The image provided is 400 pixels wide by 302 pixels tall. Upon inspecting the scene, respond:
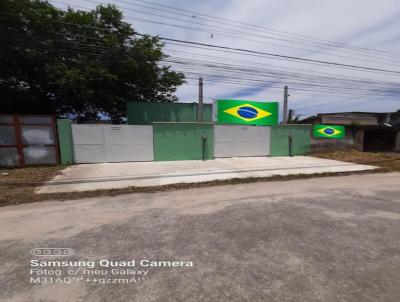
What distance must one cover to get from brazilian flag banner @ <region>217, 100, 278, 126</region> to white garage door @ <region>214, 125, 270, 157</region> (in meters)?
1.72

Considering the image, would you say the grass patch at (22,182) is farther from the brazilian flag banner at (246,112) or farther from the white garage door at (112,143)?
the brazilian flag banner at (246,112)

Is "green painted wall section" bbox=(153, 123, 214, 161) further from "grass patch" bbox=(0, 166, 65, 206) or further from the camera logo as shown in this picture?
the camera logo

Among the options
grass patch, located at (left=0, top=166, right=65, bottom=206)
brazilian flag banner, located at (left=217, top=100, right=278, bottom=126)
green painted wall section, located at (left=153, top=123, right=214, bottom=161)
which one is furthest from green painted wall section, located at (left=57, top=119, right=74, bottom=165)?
brazilian flag banner, located at (left=217, top=100, right=278, bottom=126)

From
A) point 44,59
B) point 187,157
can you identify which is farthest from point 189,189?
point 44,59

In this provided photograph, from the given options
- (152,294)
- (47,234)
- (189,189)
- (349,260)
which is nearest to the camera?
(152,294)

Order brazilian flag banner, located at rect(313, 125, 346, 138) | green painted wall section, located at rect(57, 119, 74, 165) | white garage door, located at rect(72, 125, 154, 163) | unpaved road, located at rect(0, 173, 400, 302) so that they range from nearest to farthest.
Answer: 1. unpaved road, located at rect(0, 173, 400, 302)
2. green painted wall section, located at rect(57, 119, 74, 165)
3. white garage door, located at rect(72, 125, 154, 163)
4. brazilian flag banner, located at rect(313, 125, 346, 138)

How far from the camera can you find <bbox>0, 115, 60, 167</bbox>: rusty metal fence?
909 cm

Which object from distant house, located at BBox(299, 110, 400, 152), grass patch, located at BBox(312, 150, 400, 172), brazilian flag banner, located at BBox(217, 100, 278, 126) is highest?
brazilian flag banner, located at BBox(217, 100, 278, 126)

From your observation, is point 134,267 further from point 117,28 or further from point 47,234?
point 117,28

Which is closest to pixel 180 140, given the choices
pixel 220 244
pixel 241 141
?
pixel 241 141

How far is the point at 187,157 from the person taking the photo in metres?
11.9

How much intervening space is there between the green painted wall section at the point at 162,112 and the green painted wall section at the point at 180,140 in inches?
196

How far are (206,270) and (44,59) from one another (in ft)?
54.2

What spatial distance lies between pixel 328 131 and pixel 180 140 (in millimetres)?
10555
